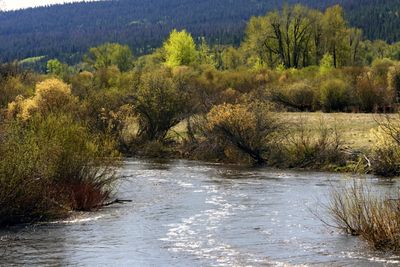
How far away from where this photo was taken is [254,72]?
8456 centimetres

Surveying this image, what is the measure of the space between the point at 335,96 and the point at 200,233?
49136 millimetres

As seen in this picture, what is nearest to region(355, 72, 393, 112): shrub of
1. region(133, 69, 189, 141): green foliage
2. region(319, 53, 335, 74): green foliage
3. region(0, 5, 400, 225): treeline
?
region(0, 5, 400, 225): treeline

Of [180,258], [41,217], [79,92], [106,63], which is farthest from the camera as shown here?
[106,63]

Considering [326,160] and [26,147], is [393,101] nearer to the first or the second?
[326,160]

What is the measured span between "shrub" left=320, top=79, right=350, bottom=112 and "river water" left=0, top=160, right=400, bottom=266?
114ft

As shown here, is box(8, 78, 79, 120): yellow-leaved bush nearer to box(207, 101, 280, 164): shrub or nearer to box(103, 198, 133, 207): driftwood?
box(207, 101, 280, 164): shrub

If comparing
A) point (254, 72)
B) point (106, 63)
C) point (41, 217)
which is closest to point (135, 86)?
point (254, 72)

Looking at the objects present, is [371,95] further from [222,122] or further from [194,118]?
[222,122]

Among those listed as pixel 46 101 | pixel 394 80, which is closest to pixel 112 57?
pixel 394 80

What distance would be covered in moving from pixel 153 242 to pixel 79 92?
143ft

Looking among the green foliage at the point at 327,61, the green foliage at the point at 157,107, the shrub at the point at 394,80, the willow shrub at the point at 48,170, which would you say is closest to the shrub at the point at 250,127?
the green foliage at the point at 157,107

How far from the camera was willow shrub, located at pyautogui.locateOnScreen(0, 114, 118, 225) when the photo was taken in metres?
23.0

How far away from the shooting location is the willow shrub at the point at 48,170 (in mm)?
23000

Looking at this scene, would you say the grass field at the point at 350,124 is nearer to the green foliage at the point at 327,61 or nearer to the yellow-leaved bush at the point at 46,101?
the yellow-leaved bush at the point at 46,101
